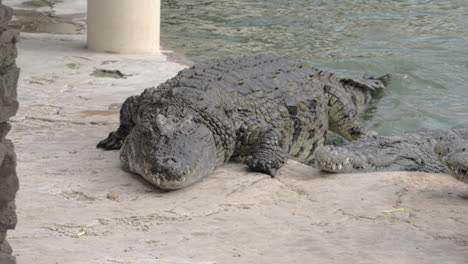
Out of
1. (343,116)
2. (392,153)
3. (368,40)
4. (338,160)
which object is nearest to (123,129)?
(338,160)

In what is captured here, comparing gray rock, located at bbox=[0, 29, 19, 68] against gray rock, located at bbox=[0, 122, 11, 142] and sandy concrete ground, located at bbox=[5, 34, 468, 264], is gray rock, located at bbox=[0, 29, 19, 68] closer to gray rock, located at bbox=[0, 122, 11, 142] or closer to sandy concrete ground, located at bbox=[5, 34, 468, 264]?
gray rock, located at bbox=[0, 122, 11, 142]

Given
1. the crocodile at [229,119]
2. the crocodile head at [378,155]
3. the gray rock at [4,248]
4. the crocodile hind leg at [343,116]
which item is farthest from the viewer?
the crocodile hind leg at [343,116]

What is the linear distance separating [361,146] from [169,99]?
1718mm

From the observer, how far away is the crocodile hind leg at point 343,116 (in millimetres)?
7559

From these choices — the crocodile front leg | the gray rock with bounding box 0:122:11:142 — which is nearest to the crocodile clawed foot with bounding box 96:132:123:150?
the crocodile front leg

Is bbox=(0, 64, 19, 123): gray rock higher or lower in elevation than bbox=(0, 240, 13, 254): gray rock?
higher

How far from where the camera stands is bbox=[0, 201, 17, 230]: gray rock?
3.01 m

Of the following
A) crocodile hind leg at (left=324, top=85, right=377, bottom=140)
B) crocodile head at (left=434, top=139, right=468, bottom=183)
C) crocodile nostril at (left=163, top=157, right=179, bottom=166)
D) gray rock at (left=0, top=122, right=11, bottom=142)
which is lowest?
crocodile hind leg at (left=324, top=85, right=377, bottom=140)

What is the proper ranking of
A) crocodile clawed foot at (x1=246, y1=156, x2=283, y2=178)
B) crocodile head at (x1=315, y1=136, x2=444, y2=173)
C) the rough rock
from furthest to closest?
crocodile head at (x1=315, y1=136, x2=444, y2=173)
crocodile clawed foot at (x1=246, y1=156, x2=283, y2=178)
the rough rock

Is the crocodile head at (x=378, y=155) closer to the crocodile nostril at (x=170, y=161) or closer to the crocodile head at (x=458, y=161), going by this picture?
the crocodile head at (x=458, y=161)

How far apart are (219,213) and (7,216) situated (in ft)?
6.19

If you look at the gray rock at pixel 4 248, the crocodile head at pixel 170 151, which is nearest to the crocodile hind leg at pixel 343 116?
the crocodile head at pixel 170 151

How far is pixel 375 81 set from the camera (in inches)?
361

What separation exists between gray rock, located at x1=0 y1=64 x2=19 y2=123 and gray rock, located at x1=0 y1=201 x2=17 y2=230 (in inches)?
14.1
